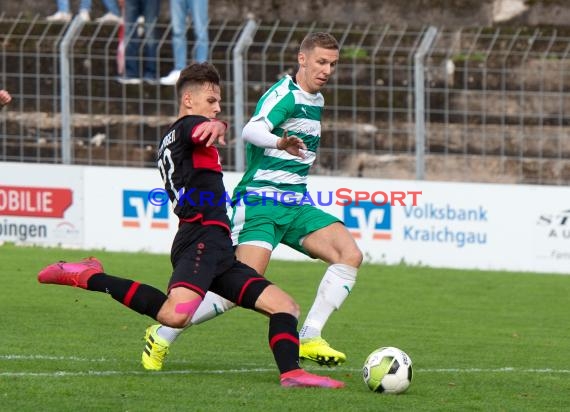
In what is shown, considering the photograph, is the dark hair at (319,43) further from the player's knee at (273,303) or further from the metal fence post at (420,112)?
the metal fence post at (420,112)

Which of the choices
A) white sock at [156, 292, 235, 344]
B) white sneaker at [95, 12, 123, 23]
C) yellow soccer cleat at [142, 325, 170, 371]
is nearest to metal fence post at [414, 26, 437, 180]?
white sneaker at [95, 12, 123, 23]

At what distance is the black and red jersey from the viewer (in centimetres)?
859

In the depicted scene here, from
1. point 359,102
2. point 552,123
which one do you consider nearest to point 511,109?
point 552,123

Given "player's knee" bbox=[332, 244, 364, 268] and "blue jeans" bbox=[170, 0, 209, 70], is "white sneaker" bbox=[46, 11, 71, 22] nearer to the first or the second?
"blue jeans" bbox=[170, 0, 209, 70]

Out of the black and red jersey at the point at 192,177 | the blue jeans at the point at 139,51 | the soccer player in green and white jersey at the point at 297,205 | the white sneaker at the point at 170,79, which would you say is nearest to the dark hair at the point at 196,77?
the black and red jersey at the point at 192,177

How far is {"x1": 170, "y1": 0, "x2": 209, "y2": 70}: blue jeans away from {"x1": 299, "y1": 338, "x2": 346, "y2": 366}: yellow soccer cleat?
9314 mm

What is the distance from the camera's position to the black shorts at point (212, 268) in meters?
8.52

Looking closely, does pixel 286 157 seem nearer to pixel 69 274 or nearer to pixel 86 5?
pixel 69 274

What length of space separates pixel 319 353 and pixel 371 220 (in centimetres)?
741

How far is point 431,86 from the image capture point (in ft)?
57.4

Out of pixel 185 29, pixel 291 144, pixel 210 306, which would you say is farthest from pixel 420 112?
pixel 291 144

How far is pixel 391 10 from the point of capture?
21.0 metres

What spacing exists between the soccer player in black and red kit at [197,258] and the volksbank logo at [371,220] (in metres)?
7.88

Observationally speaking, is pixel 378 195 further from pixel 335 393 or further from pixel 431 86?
pixel 335 393
